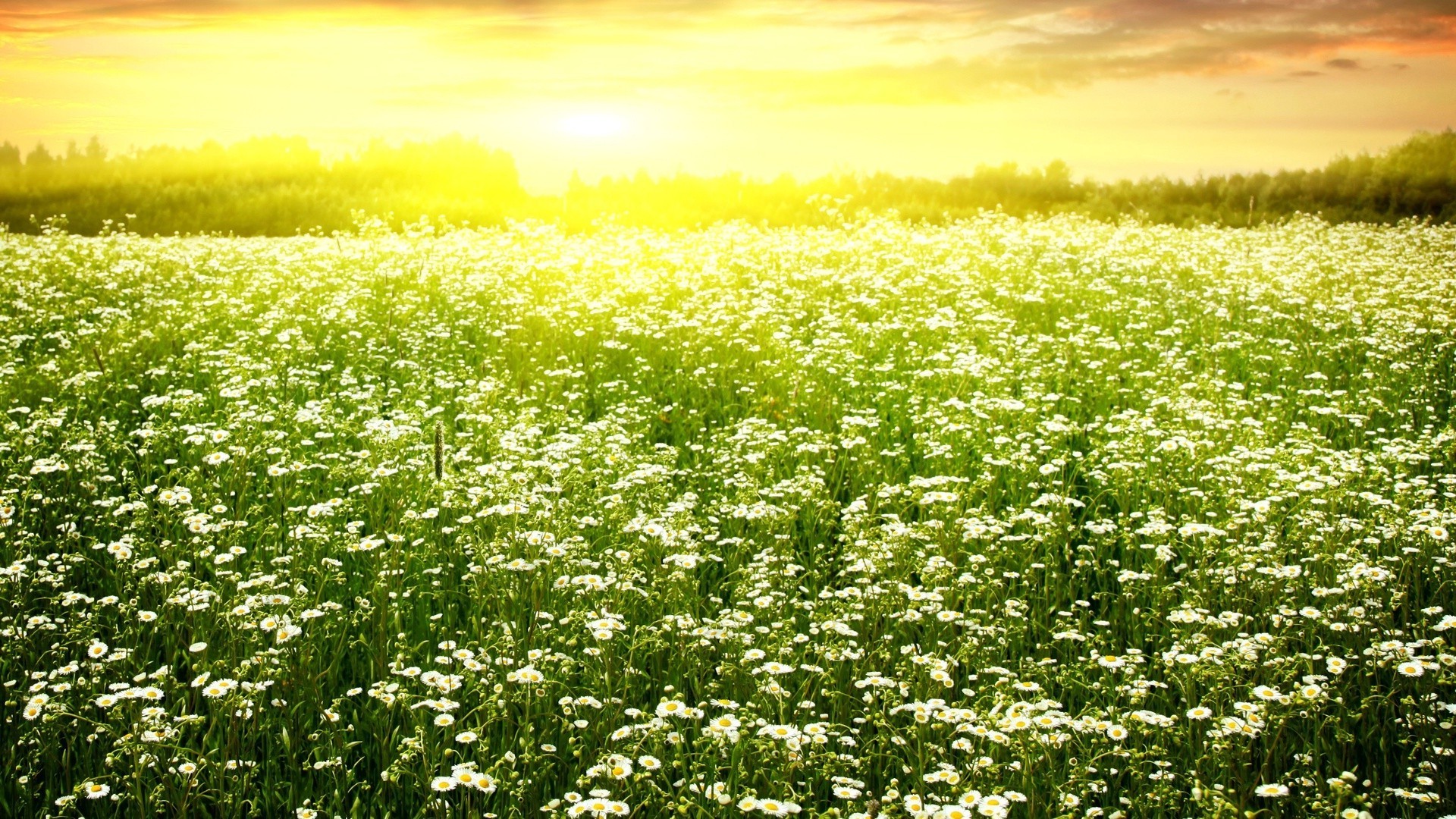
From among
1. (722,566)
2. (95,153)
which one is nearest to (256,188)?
(95,153)

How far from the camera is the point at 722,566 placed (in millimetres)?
5363

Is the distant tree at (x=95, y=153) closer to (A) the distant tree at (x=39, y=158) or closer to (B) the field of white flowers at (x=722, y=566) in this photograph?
(A) the distant tree at (x=39, y=158)

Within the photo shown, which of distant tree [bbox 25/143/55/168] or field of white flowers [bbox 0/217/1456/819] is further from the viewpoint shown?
distant tree [bbox 25/143/55/168]

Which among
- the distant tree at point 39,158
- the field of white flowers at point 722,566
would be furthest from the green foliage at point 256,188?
the field of white flowers at point 722,566

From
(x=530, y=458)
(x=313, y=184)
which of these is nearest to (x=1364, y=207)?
(x=530, y=458)

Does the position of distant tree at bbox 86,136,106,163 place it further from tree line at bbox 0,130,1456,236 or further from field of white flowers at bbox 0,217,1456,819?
field of white flowers at bbox 0,217,1456,819


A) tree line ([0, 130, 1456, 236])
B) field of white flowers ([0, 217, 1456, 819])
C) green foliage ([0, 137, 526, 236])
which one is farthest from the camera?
green foliage ([0, 137, 526, 236])

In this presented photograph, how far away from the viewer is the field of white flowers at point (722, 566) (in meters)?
3.44

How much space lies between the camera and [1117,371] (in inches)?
338

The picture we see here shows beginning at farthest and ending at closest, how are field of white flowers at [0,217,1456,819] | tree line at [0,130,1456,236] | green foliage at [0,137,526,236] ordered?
green foliage at [0,137,526,236] < tree line at [0,130,1456,236] < field of white flowers at [0,217,1456,819]

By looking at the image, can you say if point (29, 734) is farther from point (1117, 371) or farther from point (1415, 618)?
point (1117, 371)

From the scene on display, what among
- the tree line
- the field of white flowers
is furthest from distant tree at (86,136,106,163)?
the field of white flowers

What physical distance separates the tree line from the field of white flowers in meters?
14.3

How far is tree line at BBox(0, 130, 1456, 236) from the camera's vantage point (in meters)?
24.6
